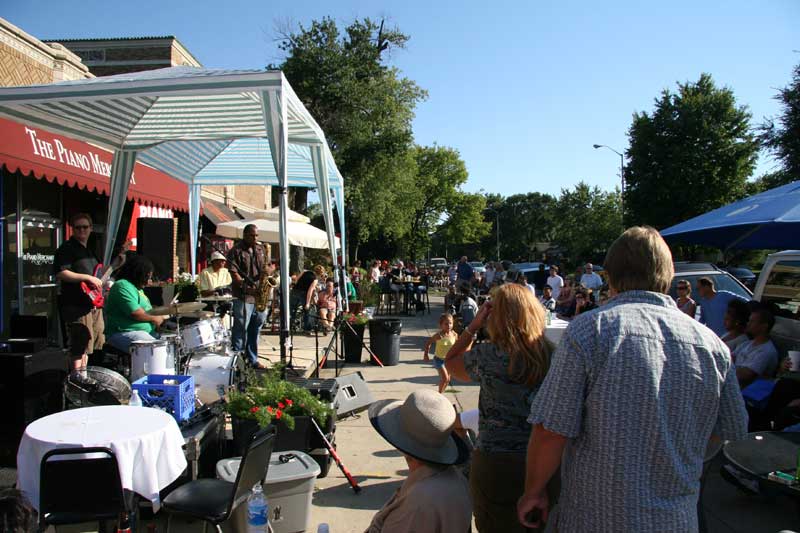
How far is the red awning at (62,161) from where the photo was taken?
25.9 feet

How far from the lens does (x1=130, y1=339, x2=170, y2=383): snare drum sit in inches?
204

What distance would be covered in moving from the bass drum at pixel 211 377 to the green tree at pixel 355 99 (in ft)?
73.3

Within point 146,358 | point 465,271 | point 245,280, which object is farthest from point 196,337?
point 465,271

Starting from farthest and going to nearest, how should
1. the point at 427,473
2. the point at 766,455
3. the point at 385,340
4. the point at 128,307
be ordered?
1. the point at 385,340
2. the point at 128,307
3. the point at 766,455
4. the point at 427,473

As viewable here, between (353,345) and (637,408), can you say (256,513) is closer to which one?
(637,408)

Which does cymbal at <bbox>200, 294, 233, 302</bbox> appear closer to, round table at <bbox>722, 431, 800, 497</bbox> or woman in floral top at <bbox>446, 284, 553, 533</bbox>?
woman in floral top at <bbox>446, 284, 553, 533</bbox>

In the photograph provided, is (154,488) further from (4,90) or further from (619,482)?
(4,90)

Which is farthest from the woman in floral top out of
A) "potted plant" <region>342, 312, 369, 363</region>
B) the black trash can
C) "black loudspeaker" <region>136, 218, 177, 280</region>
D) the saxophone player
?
"black loudspeaker" <region>136, 218, 177, 280</region>

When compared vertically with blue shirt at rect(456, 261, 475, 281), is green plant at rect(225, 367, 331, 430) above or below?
below

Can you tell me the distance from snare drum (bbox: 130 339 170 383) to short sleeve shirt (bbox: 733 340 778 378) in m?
5.71

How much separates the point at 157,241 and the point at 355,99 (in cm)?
1745

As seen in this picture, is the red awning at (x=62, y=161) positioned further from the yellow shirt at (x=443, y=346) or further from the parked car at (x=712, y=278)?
the parked car at (x=712, y=278)

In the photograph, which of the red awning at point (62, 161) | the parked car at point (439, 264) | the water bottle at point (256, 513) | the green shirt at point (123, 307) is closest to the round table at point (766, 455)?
the water bottle at point (256, 513)

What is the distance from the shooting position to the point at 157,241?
11.7 meters
